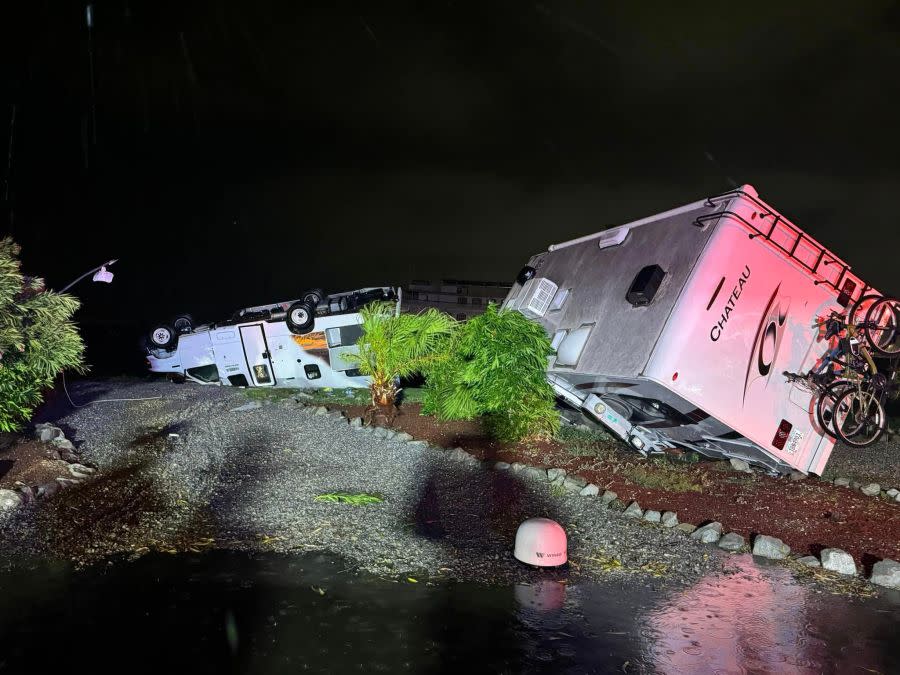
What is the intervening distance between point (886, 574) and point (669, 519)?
7.18ft

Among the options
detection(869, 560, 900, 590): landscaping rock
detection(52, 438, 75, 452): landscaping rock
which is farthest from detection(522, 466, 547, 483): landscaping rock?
detection(52, 438, 75, 452): landscaping rock

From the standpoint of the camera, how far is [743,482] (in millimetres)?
9719

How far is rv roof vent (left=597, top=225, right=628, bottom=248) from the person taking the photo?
11414 millimetres

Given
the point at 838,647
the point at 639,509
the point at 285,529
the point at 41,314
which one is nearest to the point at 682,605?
the point at 838,647

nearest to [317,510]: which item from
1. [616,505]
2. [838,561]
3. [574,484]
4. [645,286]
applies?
[574,484]

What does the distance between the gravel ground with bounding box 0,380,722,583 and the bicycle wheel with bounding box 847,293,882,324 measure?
184 inches

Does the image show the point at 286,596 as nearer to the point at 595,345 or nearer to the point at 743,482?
the point at 595,345

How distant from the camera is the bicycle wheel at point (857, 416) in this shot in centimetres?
927

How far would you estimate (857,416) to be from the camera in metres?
9.41

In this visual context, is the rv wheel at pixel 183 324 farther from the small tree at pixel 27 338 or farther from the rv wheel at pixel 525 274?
the rv wheel at pixel 525 274

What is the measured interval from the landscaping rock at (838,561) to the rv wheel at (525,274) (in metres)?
8.48

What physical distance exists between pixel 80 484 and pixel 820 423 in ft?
33.1

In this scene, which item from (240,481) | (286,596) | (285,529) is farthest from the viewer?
(240,481)

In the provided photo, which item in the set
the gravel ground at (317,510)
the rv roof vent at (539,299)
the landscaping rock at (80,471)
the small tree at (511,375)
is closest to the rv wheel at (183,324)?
the gravel ground at (317,510)
